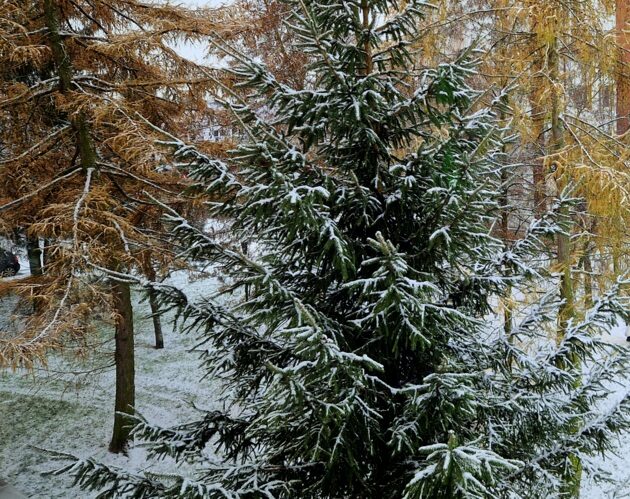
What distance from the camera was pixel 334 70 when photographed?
3.24m

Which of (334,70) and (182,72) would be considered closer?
(334,70)

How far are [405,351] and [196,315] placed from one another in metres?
1.76

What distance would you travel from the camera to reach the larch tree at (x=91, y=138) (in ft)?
19.6

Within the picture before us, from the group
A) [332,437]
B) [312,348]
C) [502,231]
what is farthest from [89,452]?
[502,231]

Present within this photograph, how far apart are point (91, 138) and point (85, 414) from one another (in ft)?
22.4

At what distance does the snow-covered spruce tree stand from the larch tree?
2.69 m

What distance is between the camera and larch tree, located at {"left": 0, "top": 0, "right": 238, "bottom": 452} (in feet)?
19.6

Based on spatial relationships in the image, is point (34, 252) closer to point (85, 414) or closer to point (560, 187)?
point (85, 414)

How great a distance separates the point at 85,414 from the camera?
1090 cm

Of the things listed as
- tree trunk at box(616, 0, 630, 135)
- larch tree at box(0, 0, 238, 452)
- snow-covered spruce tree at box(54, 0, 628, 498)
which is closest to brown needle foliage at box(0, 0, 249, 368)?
larch tree at box(0, 0, 238, 452)

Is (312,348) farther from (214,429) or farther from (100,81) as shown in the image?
(100,81)

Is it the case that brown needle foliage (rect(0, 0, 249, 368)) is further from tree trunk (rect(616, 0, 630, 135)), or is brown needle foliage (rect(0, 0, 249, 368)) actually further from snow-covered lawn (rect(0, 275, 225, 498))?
tree trunk (rect(616, 0, 630, 135))

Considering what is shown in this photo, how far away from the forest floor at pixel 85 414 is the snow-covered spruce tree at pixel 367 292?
13.3 ft

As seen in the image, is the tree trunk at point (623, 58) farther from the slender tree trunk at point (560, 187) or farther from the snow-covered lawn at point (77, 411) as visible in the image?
the snow-covered lawn at point (77, 411)
